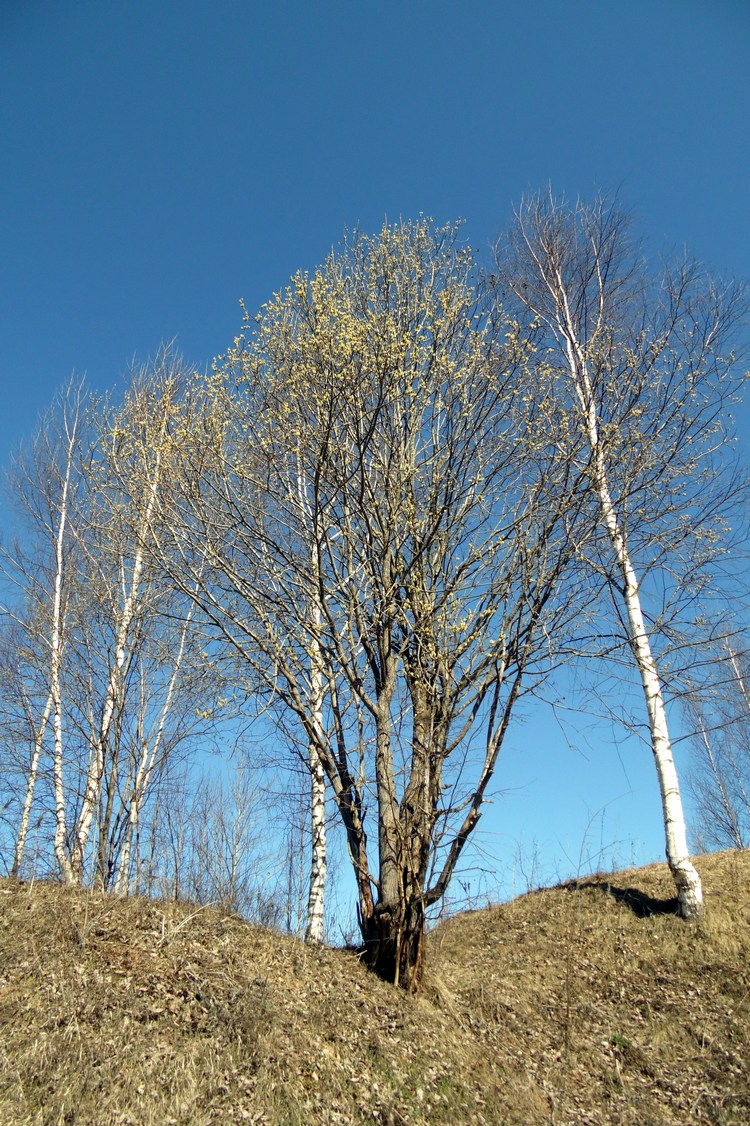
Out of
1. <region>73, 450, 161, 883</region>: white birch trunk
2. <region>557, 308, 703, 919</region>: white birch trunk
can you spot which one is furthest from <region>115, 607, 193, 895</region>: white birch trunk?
<region>557, 308, 703, 919</region>: white birch trunk

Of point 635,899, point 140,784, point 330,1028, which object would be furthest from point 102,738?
point 635,899

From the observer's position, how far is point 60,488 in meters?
12.1

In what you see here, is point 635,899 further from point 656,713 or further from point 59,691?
point 59,691

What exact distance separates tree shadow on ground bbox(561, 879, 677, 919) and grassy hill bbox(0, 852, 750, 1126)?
0.80 metres

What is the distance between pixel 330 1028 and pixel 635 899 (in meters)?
5.65

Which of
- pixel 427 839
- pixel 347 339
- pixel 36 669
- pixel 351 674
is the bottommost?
pixel 427 839

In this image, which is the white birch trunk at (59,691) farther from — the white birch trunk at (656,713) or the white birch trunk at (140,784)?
the white birch trunk at (656,713)

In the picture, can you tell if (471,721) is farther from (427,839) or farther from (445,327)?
(445,327)

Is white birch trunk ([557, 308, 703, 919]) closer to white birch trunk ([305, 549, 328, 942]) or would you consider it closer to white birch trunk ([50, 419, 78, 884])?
white birch trunk ([305, 549, 328, 942])

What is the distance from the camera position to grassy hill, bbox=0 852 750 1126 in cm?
411

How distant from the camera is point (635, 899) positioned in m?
9.03

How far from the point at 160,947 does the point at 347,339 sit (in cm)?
559

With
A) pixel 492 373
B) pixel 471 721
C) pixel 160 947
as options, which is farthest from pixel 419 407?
pixel 160 947

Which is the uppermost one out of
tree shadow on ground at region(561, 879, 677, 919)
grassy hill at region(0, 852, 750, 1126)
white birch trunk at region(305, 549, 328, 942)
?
white birch trunk at region(305, 549, 328, 942)
